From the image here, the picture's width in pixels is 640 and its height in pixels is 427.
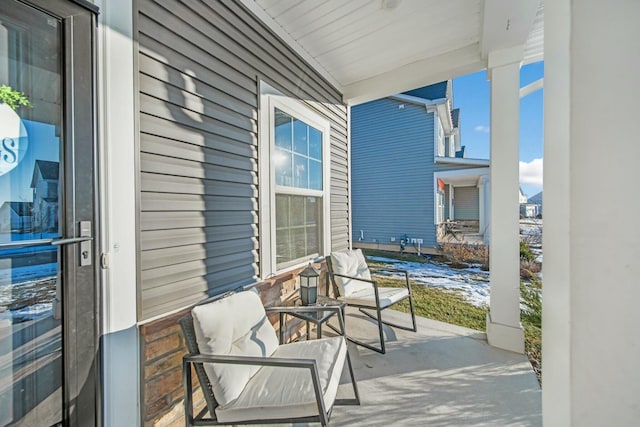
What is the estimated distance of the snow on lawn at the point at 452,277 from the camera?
428cm

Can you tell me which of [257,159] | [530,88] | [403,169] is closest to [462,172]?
[403,169]

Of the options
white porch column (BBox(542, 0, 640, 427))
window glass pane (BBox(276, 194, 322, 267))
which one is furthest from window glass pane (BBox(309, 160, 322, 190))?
white porch column (BBox(542, 0, 640, 427))

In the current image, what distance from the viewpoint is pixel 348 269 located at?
3207 mm

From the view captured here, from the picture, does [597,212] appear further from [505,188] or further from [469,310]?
[469,310]

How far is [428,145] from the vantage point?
7645 mm

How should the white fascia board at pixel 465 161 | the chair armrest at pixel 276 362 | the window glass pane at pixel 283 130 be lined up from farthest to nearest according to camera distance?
the white fascia board at pixel 465 161, the window glass pane at pixel 283 130, the chair armrest at pixel 276 362

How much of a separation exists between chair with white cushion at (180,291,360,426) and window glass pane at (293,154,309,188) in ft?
4.98

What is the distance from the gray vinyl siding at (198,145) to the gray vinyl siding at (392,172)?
6.17 meters

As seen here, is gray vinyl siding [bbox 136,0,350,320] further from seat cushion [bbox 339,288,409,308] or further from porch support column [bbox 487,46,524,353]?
porch support column [bbox 487,46,524,353]

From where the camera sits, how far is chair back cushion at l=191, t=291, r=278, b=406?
1.42 meters

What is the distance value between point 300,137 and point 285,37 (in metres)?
0.93

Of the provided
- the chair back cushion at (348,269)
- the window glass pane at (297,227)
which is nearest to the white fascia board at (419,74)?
the window glass pane at (297,227)

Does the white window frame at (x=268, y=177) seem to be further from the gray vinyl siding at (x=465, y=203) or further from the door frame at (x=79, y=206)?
the gray vinyl siding at (x=465, y=203)

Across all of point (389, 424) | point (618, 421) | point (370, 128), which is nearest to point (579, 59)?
point (618, 421)
